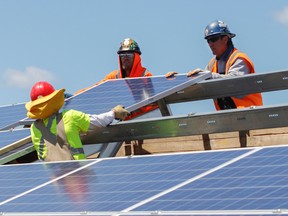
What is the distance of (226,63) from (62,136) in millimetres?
3653

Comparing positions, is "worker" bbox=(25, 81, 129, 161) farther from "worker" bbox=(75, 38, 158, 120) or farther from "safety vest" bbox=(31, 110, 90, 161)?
"worker" bbox=(75, 38, 158, 120)

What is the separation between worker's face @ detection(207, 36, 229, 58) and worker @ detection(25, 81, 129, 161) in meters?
2.93

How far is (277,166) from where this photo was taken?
8.50 meters

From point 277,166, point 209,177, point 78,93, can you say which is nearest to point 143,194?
point 209,177

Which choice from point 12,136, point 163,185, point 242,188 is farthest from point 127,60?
point 242,188

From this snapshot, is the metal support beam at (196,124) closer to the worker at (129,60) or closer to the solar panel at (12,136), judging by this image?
the solar panel at (12,136)

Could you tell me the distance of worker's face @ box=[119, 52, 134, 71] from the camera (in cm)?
1566

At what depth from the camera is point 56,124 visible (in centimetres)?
1152

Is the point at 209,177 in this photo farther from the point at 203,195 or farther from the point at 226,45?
the point at 226,45

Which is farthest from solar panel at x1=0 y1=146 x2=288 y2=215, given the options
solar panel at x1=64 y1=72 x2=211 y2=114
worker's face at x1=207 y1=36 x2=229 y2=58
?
worker's face at x1=207 y1=36 x2=229 y2=58

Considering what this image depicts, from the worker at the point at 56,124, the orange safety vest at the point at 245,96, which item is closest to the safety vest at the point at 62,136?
the worker at the point at 56,124

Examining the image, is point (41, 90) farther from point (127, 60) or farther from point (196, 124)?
point (127, 60)

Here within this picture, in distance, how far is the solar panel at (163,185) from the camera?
7.96 meters

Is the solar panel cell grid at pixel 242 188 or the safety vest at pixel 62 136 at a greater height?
the safety vest at pixel 62 136
